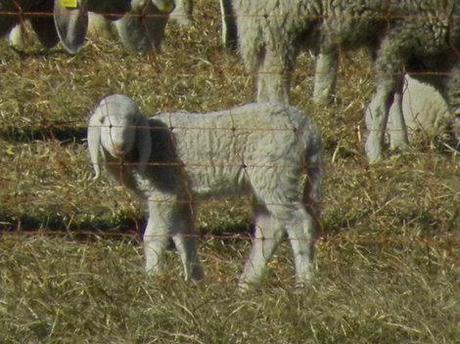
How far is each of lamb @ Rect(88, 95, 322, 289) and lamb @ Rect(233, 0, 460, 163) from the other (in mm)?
1721

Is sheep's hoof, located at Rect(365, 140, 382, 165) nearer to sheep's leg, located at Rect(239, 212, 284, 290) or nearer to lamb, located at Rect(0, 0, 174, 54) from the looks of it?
lamb, located at Rect(0, 0, 174, 54)

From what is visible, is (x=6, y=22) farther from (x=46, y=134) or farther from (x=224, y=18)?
(x=224, y=18)

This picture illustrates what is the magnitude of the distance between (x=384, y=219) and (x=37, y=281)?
1.91 metres

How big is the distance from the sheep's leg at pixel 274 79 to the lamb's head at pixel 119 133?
6.83 feet

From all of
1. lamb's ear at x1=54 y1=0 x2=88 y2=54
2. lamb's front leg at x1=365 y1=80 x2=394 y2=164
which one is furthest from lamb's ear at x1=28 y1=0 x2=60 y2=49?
lamb's front leg at x1=365 y1=80 x2=394 y2=164

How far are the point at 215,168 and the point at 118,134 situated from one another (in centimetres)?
44

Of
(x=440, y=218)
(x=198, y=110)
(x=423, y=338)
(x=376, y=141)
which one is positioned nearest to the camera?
(x=423, y=338)

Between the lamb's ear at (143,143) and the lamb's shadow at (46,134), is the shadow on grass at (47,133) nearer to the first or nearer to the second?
the lamb's shadow at (46,134)

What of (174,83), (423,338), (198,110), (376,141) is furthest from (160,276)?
(174,83)

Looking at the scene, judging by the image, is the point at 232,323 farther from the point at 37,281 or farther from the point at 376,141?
the point at 376,141

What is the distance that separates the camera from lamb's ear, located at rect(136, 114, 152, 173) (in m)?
5.88

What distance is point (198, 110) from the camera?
8.75m

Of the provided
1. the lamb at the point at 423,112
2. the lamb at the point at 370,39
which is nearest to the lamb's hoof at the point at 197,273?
the lamb at the point at 370,39

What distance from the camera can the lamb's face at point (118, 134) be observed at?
578cm
